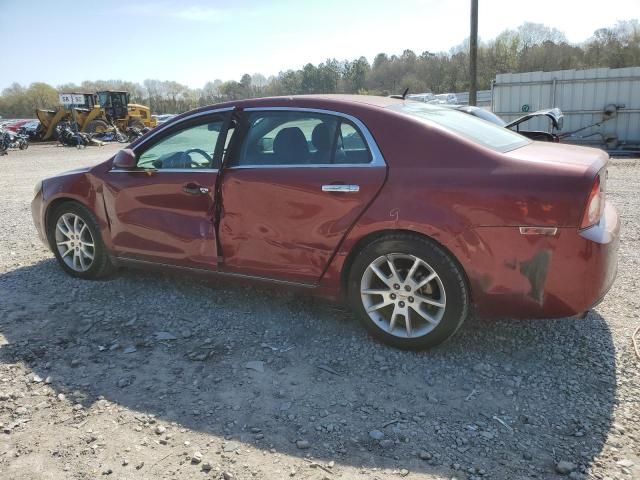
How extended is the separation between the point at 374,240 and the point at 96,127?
110 feet

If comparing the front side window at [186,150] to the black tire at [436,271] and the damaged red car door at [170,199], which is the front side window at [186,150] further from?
the black tire at [436,271]

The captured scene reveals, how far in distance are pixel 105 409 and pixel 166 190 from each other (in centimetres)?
178

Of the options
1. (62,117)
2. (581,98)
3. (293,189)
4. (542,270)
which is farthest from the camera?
(62,117)

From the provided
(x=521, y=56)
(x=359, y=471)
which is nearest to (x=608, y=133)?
(x=359, y=471)

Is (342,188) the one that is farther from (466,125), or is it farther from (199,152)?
(199,152)

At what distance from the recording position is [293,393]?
9.84ft

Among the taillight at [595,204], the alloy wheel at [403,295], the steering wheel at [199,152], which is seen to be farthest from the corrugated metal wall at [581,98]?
the alloy wheel at [403,295]

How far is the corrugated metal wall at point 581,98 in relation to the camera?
16.5 metres

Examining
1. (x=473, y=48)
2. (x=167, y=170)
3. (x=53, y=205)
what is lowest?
(x=53, y=205)

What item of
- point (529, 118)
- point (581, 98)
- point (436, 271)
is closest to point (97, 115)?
point (581, 98)

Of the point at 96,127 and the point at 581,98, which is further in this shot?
the point at 96,127

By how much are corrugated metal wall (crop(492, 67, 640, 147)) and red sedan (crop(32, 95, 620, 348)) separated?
15.5m

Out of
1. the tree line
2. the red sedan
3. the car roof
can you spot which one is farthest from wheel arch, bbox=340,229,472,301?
the tree line

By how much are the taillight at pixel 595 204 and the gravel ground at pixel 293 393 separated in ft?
3.01
